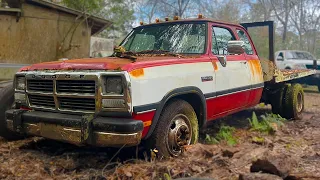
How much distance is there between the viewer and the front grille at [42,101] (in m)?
3.71

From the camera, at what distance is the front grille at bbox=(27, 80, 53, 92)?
3.69 meters

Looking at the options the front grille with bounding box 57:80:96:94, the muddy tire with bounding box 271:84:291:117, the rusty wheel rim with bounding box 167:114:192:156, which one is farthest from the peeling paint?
the muddy tire with bounding box 271:84:291:117

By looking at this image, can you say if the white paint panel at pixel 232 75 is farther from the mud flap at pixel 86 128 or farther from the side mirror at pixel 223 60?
the mud flap at pixel 86 128

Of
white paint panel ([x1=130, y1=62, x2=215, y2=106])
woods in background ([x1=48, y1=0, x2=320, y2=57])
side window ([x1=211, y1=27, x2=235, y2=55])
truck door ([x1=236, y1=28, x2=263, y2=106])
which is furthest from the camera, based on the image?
woods in background ([x1=48, y1=0, x2=320, y2=57])

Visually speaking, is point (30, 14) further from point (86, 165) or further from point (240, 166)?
point (240, 166)

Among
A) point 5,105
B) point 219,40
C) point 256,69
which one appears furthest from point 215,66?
point 5,105

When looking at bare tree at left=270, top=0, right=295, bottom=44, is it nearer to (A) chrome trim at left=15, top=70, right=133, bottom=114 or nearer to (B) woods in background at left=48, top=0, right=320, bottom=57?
(B) woods in background at left=48, top=0, right=320, bottom=57

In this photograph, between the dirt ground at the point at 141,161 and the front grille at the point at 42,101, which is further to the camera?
the front grille at the point at 42,101

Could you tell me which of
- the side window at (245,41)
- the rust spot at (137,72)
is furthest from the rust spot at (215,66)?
the rust spot at (137,72)

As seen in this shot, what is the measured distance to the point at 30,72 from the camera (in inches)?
152

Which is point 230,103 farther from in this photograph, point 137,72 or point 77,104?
point 77,104

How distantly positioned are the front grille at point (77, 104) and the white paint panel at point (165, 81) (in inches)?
19.3

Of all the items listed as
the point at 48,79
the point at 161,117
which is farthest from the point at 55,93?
the point at 161,117

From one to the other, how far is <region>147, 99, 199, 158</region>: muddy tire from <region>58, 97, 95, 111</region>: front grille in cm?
76
